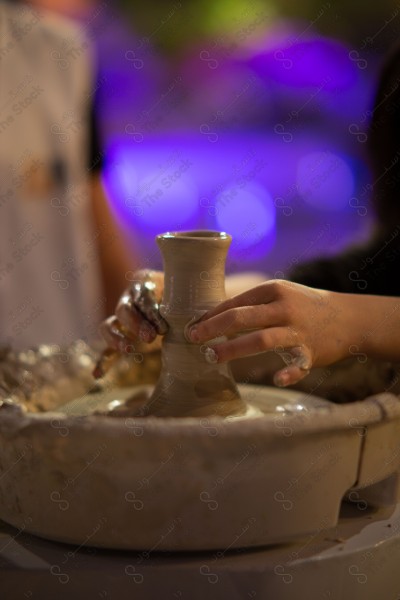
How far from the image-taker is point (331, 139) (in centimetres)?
450

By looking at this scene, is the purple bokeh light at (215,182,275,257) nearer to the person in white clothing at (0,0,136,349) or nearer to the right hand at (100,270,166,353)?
the person in white clothing at (0,0,136,349)

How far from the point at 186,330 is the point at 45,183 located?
161 cm

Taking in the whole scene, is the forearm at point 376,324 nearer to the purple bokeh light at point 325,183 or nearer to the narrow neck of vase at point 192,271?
the narrow neck of vase at point 192,271

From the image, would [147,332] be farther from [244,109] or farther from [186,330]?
[244,109]

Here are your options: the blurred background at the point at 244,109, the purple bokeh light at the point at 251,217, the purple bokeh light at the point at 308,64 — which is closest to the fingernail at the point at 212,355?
the blurred background at the point at 244,109

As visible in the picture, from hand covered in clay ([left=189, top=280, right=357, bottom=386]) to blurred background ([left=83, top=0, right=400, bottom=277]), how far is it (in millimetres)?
2210

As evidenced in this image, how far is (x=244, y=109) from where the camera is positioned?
450cm

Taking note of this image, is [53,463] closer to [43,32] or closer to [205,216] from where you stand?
[43,32]

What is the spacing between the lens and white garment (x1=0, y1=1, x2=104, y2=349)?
2.14 m

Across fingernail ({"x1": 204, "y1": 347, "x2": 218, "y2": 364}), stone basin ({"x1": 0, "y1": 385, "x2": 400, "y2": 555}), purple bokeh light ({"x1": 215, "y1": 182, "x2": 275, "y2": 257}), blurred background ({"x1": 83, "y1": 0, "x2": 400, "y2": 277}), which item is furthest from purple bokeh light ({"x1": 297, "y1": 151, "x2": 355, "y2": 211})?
stone basin ({"x1": 0, "y1": 385, "x2": 400, "y2": 555})

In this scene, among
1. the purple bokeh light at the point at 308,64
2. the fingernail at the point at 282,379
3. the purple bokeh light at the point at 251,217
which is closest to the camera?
the fingernail at the point at 282,379

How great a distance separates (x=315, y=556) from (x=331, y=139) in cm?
416

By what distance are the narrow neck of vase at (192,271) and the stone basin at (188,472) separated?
222 mm

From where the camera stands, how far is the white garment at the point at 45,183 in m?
2.14
